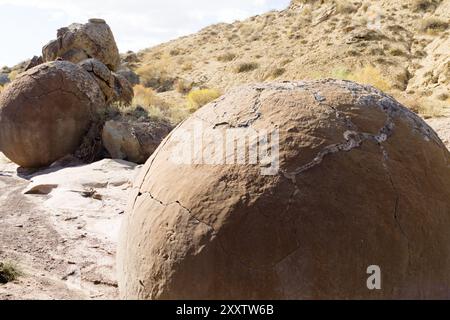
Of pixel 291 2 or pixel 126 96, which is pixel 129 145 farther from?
pixel 291 2

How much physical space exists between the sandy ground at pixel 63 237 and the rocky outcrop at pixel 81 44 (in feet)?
25.6

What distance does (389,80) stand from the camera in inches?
599

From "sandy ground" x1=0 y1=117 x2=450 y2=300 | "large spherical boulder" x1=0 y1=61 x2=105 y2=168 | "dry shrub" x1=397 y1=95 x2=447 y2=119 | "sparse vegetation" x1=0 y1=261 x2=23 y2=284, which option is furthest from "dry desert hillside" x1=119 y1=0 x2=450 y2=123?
"sparse vegetation" x1=0 y1=261 x2=23 y2=284

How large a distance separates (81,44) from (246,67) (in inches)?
323

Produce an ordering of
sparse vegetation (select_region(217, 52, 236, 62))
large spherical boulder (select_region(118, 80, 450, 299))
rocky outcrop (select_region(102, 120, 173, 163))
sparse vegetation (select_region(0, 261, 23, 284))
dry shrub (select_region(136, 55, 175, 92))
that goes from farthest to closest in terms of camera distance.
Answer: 1. sparse vegetation (select_region(217, 52, 236, 62))
2. dry shrub (select_region(136, 55, 175, 92))
3. rocky outcrop (select_region(102, 120, 173, 163))
4. sparse vegetation (select_region(0, 261, 23, 284))
5. large spherical boulder (select_region(118, 80, 450, 299))

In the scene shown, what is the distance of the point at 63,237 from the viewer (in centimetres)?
527

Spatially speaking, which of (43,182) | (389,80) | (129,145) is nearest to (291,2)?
(389,80)

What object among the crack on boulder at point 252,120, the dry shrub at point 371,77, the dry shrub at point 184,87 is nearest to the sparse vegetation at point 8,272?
the crack on boulder at point 252,120

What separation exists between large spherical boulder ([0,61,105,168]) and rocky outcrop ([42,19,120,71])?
605 centimetres

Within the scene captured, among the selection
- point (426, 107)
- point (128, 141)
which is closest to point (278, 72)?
point (426, 107)

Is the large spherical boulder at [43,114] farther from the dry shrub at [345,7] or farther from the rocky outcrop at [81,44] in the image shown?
the dry shrub at [345,7]

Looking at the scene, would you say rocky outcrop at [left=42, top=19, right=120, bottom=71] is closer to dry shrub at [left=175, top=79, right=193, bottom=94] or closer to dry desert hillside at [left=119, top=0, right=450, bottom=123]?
dry desert hillside at [left=119, top=0, right=450, bottom=123]

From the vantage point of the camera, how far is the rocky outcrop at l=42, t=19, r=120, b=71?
14875 millimetres
